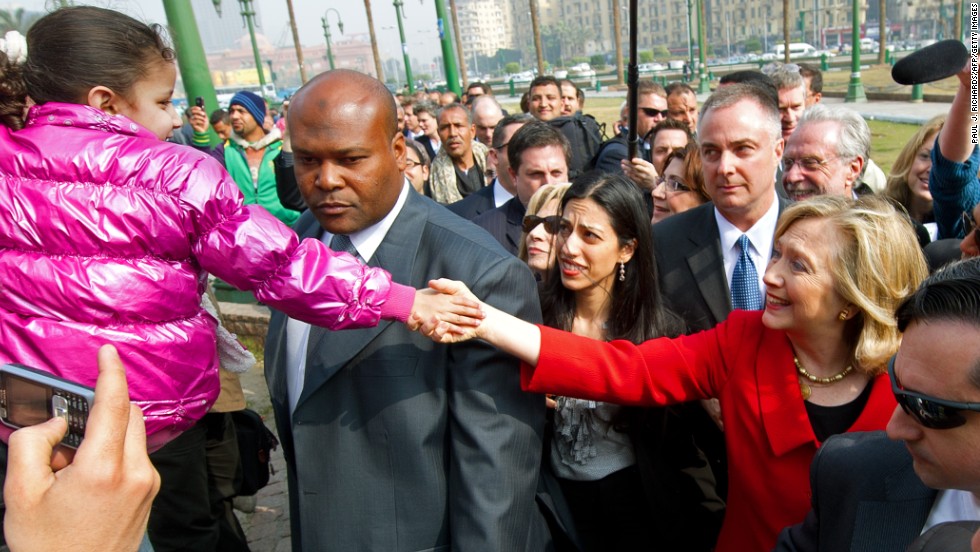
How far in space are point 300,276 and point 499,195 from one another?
3.15 m

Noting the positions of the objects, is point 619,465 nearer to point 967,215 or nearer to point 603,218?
point 603,218

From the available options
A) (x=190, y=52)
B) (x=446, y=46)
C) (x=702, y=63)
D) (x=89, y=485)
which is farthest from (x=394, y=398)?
(x=702, y=63)

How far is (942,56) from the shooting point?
1.88m

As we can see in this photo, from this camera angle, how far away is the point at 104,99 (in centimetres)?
205

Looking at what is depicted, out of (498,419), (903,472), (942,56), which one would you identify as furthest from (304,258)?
(942,56)

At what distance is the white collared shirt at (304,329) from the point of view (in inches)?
82.2

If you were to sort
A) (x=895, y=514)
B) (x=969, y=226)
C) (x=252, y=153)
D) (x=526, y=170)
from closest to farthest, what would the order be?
1. (x=895, y=514)
2. (x=969, y=226)
3. (x=526, y=170)
4. (x=252, y=153)

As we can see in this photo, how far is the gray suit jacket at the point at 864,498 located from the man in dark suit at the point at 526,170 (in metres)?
2.77

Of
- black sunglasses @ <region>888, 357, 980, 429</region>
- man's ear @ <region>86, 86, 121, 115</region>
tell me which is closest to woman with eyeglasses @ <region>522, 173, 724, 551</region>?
black sunglasses @ <region>888, 357, 980, 429</region>

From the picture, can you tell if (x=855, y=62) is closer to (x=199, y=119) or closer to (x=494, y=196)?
(x=199, y=119)

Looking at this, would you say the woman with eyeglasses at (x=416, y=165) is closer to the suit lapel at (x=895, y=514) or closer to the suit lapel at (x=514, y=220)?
the suit lapel at (x=514, y=220)

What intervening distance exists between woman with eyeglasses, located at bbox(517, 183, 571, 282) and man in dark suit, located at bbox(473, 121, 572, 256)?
2.62ft

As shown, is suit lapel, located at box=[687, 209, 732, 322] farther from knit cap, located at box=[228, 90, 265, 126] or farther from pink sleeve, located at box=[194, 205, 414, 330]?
knit cap, located at box=[228, 90, 265, 126]

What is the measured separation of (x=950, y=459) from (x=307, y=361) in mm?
1524
